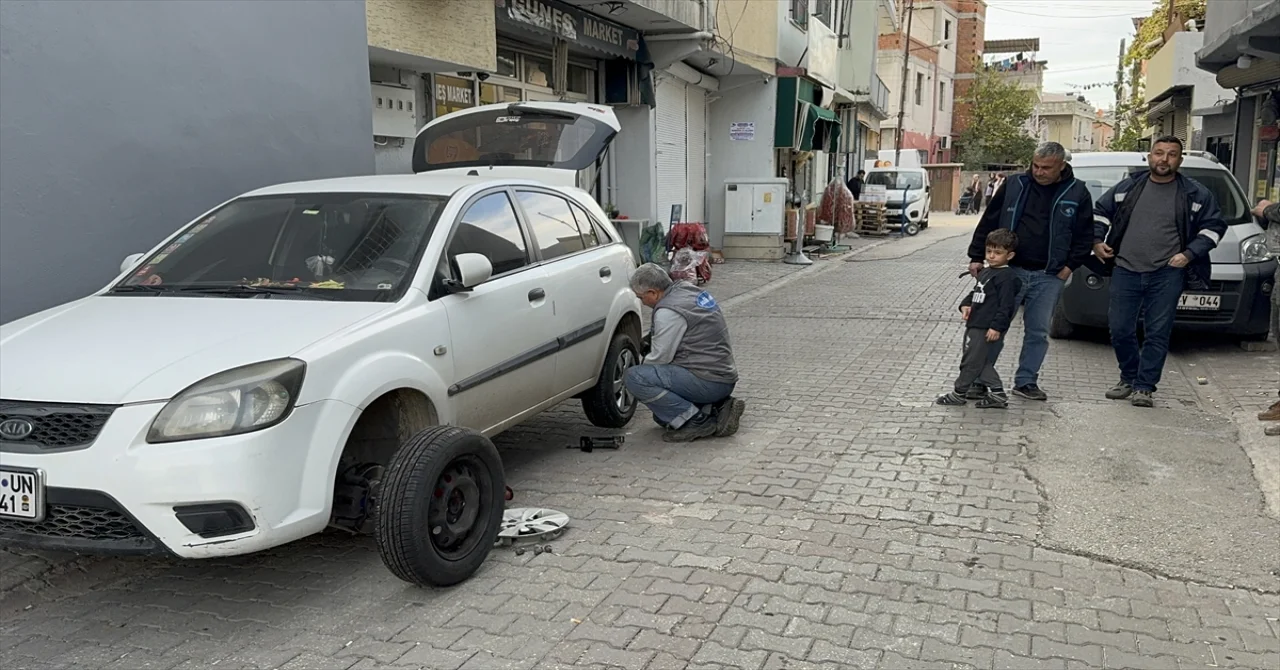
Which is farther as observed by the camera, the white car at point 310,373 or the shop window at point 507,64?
the shop window at point 507,64

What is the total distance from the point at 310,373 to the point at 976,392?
495cm

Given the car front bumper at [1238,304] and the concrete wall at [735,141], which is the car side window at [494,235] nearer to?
the car front bumper at [1238,304]

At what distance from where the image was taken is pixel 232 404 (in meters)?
3.41

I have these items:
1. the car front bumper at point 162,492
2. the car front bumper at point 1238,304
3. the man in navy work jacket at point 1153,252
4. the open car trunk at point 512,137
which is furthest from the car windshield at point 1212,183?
the car front bumper at point 162,492

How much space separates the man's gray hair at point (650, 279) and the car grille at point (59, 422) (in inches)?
127

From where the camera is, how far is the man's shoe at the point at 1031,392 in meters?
7.00

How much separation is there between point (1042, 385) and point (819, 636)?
478 centimetres

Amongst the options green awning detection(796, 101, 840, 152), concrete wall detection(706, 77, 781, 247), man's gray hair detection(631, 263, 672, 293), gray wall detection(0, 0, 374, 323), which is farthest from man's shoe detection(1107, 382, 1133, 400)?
green awning detection(796, 101, 840, 152)

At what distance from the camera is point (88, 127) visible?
5.88m

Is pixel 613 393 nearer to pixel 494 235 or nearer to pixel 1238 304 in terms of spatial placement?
pixel 494 235

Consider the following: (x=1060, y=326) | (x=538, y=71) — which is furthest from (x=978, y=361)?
(x=538, y=71)

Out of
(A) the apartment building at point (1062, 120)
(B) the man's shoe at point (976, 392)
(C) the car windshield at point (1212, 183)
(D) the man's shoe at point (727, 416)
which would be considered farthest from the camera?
(A) the apartment building at point (1062, 120)

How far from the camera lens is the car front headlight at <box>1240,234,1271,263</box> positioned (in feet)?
27.4

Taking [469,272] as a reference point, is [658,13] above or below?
→ above
